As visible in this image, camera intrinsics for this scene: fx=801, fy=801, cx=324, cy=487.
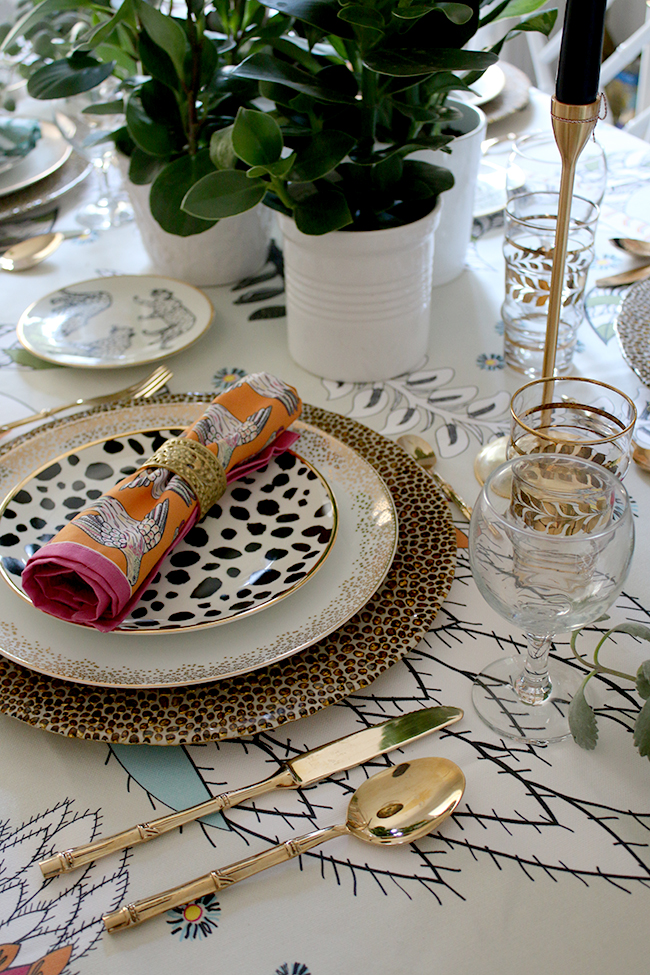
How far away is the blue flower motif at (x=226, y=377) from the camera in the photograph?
805 millimetres

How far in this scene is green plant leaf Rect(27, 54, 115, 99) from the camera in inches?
32.0

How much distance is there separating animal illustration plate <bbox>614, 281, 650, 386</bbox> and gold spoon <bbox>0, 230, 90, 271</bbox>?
691mm

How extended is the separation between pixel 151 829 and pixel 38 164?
40.9 inches

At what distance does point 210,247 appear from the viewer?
0.92m

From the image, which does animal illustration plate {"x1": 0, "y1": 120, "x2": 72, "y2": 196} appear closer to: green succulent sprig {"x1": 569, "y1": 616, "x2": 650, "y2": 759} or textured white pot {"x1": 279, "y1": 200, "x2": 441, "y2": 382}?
textured white pot {"x1": 279, "y1": 200, "x2": 441, "y2": 382}

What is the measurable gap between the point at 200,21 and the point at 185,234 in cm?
20

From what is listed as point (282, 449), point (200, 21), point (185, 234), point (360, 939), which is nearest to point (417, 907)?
point (360, 939)

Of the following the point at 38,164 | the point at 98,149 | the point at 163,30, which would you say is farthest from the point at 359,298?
the point at 38,164

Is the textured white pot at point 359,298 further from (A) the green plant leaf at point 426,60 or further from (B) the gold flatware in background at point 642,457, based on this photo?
(B) the gold flatware in background at point 642,457

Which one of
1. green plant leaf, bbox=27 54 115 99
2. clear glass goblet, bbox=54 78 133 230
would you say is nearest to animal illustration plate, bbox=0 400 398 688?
green plant leaf, bbox=27 54 115 99

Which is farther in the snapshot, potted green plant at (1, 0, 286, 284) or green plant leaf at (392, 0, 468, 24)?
potted green plant at (1, 0, 286, 284)

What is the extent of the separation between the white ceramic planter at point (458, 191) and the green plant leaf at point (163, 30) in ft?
0.81

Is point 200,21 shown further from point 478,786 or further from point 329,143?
point 478,786

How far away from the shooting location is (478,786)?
0.46 m
